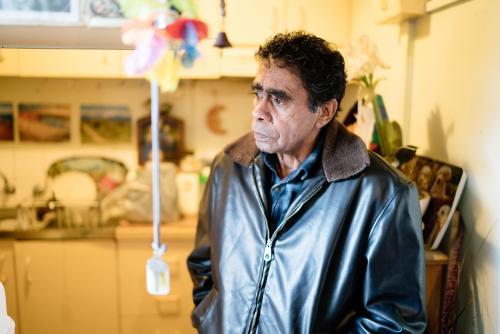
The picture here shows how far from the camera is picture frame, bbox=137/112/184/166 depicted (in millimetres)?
2545

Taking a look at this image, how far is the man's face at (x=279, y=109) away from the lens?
1034 mm

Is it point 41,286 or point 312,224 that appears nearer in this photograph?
point 312,224

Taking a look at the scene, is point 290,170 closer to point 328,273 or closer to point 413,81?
point 328,273

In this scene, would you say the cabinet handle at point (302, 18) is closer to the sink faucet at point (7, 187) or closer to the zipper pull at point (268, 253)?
the zipper pull at point (268, 253)

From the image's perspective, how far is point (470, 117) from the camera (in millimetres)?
1261

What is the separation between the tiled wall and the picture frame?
0.04m

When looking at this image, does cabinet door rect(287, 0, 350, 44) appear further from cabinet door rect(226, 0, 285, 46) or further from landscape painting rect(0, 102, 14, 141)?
landscape painting rect(0, 102, 14, 141)

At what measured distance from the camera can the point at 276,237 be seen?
1044mm

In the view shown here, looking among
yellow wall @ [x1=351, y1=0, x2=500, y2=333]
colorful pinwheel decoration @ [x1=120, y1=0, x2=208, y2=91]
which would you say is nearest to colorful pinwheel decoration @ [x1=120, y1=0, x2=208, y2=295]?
colorful pinwheel decoration @ [x1=120, y1=0, x2=208, y2=91]

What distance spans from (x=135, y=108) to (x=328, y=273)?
1.85 metres

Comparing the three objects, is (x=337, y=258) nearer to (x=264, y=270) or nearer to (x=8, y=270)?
(x=264, y=270)

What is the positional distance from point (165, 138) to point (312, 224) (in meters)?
1.71

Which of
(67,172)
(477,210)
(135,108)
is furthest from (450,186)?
(67,172)

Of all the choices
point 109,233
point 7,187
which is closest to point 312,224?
point 109,233
